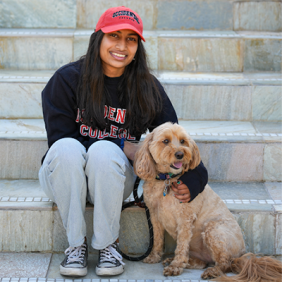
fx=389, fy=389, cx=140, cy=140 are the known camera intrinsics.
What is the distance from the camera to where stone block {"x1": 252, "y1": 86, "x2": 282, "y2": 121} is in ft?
11.6

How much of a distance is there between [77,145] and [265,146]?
155 centimetres

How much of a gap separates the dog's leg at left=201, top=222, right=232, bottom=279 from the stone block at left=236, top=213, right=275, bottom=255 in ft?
1.19

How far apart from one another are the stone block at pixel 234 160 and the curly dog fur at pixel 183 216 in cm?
58

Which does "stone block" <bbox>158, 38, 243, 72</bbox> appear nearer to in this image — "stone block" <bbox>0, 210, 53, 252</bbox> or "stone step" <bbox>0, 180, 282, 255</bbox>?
"stone step" <bbox>0, 180, 282, 255</bbox>

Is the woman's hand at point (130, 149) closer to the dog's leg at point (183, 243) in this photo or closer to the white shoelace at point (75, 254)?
the dog's leg at point (183, 243)

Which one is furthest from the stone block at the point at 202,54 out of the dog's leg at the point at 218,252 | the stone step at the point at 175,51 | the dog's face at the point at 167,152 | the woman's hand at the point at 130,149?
the dog's leg at the point at 218,252

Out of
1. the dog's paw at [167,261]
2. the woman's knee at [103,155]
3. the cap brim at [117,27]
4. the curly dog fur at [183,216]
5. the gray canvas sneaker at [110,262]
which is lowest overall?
the dog's paw at [167,261]

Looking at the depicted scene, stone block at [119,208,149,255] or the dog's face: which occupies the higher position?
the dog's face

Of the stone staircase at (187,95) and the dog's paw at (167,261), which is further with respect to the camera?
the stone staircase at (187,95)

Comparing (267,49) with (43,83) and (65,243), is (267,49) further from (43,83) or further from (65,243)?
(65,243)

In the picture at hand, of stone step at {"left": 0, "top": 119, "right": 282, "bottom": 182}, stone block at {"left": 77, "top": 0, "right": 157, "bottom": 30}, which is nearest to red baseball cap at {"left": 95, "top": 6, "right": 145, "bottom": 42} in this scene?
stone step at {"left": 0, "top": 119, "right": 282, "bottom": 182}

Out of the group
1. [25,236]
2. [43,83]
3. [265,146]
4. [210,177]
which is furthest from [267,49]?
[25,236]

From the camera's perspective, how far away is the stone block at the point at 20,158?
3.04 meters

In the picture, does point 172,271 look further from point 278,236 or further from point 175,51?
point 175,51
